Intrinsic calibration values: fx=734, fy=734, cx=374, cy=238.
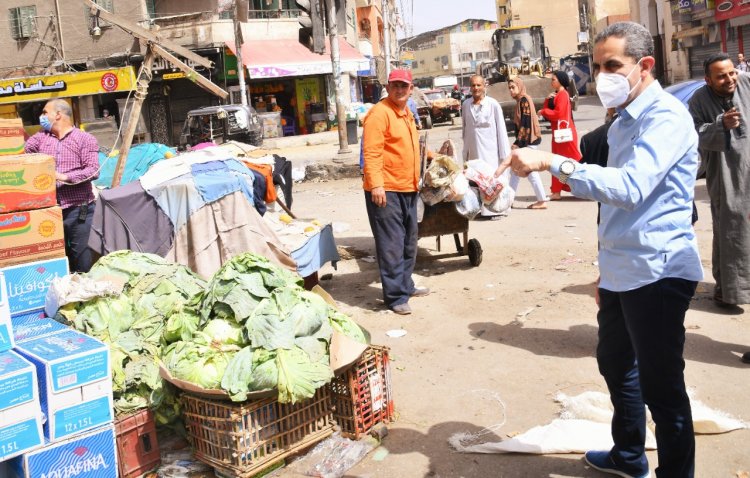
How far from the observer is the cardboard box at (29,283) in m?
4.46

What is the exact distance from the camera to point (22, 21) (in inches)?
1308

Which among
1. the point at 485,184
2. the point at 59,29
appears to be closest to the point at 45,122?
the point at 485,184

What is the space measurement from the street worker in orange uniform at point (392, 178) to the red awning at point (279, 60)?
25.3 m

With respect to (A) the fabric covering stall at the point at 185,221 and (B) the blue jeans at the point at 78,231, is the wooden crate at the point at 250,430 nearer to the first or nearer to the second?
(A) the fabric covering stall at the point at 185,221

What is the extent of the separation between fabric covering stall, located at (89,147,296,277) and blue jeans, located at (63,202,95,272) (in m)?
0.13

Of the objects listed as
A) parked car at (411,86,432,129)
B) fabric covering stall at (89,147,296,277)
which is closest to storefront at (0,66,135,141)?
parked car at (411,86,432,129)

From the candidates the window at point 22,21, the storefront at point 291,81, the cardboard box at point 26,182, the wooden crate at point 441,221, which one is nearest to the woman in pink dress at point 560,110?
the wooden crate at point 441,221

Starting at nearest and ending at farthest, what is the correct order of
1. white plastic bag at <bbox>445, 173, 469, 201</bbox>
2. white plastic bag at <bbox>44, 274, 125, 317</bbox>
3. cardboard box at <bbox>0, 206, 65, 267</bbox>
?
1. white plastic bag at <bbox>44, 274, 125, 317</bbox>
2. cardboard box at <bbox>0, 206, 65, 267</bbox>
3. white plastic bag at <bbox>445, 173, 469, 201</bbox>

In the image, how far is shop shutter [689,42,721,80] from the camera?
36.0 meters

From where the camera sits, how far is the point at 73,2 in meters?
32.1

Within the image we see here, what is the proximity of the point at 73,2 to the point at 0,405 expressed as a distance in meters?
32.9

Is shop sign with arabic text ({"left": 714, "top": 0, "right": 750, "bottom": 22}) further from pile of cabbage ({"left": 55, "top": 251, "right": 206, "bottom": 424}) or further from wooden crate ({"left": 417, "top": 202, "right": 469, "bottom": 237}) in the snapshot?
pile of cabbage ({"left": 55, "top": 251, "right": 206, "bottom": 424})

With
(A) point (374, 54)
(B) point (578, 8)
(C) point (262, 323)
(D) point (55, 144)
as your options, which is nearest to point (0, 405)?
(C) point (262, 323)

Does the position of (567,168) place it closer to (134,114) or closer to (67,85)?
(134,114)
